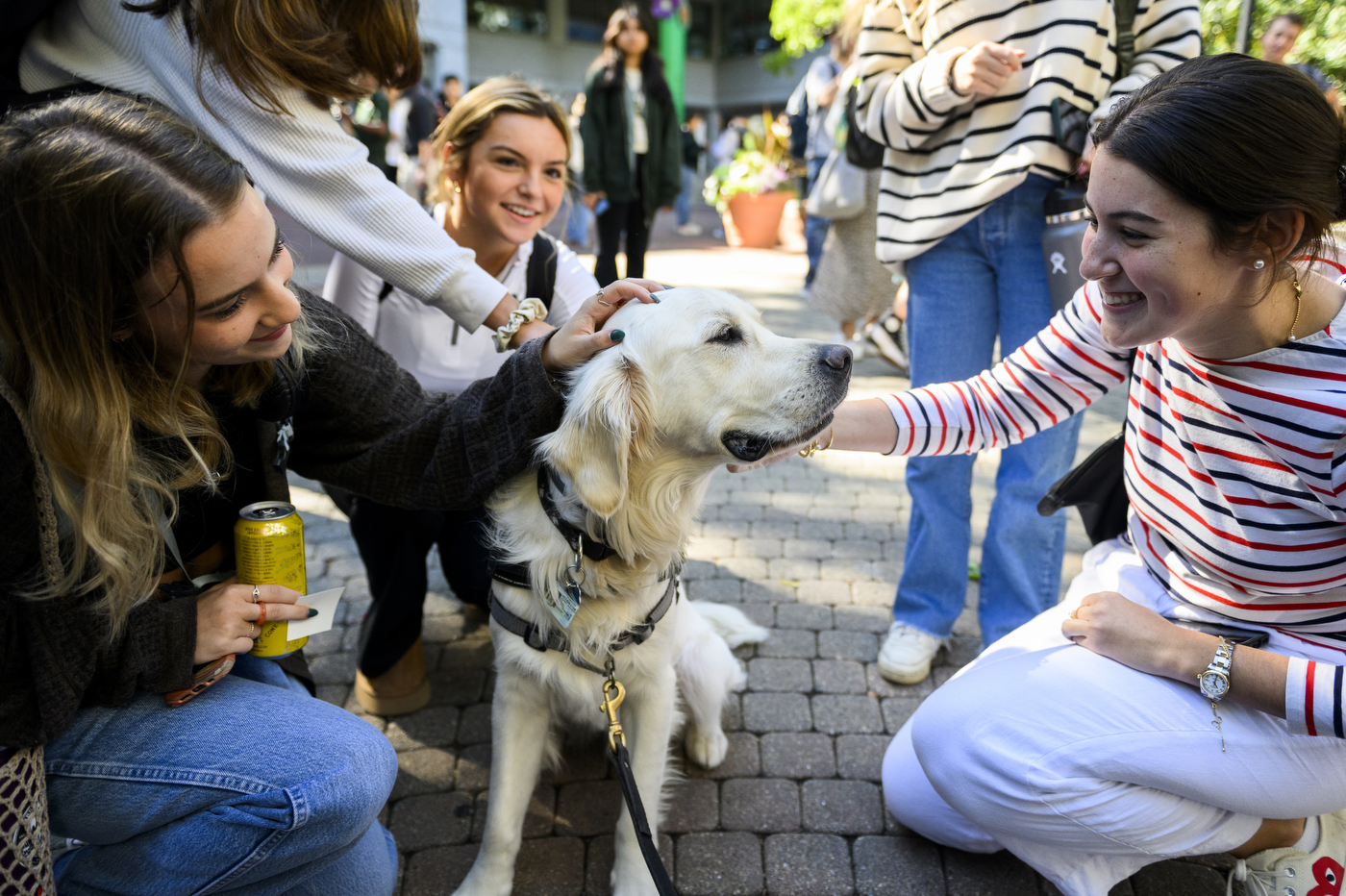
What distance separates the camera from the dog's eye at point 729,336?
197 centimetres

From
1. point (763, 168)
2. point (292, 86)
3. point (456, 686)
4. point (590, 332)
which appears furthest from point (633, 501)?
point (763, 168)

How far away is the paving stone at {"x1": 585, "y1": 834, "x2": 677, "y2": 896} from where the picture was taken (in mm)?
2117

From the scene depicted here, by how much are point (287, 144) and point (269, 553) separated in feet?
3.26

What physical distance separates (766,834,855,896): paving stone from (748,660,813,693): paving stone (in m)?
0.69

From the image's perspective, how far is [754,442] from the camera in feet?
6.21

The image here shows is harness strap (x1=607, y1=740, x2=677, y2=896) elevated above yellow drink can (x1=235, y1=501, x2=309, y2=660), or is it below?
below

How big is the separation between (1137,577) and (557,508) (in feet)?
4.60

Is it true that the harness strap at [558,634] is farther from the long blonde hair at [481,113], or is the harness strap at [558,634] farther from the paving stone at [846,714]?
the long blonde hair at [481,113]

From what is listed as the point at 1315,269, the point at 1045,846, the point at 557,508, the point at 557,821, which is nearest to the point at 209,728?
the point at 557,508

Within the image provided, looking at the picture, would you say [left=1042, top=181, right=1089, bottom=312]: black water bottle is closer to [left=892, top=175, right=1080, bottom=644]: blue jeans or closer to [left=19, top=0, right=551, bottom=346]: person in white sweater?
[left=892, top=175, right=1080, bottom=644]: blue jeans

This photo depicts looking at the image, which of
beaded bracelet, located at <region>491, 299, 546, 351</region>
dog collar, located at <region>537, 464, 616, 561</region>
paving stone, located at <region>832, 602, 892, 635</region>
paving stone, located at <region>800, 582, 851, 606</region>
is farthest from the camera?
paving stone, located at <region>800, 582, 851, 606</region>

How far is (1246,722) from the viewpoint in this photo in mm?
1693

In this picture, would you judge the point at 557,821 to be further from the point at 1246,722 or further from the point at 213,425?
the point at 1246,722

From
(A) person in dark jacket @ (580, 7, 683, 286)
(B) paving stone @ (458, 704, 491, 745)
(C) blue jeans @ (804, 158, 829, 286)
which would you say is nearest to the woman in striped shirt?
(B) paving stone @ (458, 704, 491, 745)
